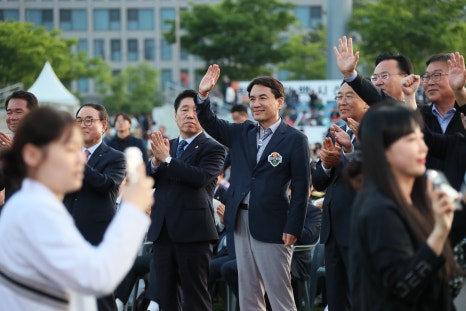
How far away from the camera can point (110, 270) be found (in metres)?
3.61

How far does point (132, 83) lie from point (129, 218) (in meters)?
72.4

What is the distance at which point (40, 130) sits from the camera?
3.80 metres

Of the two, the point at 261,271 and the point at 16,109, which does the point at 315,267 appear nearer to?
the point at 261,271

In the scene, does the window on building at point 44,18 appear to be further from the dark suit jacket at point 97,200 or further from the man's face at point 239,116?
the dark suit jacket at point 97,200

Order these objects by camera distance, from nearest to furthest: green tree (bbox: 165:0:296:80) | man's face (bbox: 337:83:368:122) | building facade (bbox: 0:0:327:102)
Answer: man's face (bbox: 337:83:368:122)
green tree (bbox: 165:0:296:80)
building facade (bbox: 0:0:327:102)

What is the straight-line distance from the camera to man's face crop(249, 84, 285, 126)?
752 centimetres

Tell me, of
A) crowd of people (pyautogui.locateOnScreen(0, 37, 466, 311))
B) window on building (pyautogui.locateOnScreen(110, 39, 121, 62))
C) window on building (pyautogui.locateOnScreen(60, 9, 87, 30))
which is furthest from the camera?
window on building (pyautogui.locateOnScreen(110, 39, 121, 62))

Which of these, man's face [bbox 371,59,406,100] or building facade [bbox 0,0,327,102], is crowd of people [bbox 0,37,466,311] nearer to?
man's face [bbox 371,59,406,100]

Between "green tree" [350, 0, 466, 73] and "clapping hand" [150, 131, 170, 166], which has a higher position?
"green tree" [350, 0, 466, 73]

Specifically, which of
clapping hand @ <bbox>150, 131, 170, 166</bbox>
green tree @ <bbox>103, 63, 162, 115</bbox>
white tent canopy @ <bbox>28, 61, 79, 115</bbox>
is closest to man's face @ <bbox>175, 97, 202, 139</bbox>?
clapping hand @ <bbox>150, 131, 170, 166</bbox>

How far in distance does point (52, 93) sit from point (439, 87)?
20555mm

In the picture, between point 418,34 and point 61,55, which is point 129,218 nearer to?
point 418,34

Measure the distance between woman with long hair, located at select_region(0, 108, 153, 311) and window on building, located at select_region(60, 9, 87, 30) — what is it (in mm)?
76564

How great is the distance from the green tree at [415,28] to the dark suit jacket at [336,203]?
22.2 metres
